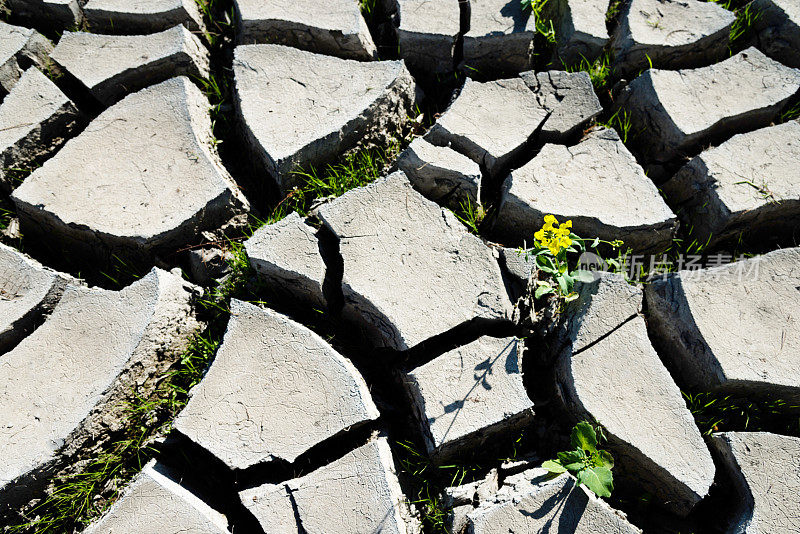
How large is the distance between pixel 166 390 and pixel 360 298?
0.69m

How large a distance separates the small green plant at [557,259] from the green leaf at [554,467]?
19.5 inches

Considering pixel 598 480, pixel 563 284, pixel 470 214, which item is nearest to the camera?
pixel 598 480

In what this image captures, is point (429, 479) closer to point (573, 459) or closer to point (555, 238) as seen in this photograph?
point (573, 459)

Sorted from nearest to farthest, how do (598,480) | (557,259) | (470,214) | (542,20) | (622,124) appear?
(598,480)
(557,259)
(470,214)
(622,124)
(542,20)

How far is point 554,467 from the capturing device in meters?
1.74

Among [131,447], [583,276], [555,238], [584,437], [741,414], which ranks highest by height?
[131,447]

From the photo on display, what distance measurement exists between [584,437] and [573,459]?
0.07m

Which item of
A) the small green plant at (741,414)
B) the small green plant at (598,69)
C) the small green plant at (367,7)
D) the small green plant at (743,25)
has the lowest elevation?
the small green plant at (741,414)

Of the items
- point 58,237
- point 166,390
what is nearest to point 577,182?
point 166,390

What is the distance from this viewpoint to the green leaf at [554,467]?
1.74 metres

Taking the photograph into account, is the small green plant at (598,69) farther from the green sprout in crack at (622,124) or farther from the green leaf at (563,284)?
the green leaf at (563,284)

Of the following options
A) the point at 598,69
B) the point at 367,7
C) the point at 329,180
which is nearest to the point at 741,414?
the point at 598,69

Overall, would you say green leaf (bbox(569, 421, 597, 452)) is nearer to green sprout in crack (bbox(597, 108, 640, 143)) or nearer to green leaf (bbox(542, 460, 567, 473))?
green leaf (bbox(542, 460, 567, 473))

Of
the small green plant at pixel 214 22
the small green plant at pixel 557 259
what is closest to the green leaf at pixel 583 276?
the small green plant at pixel 557 259
